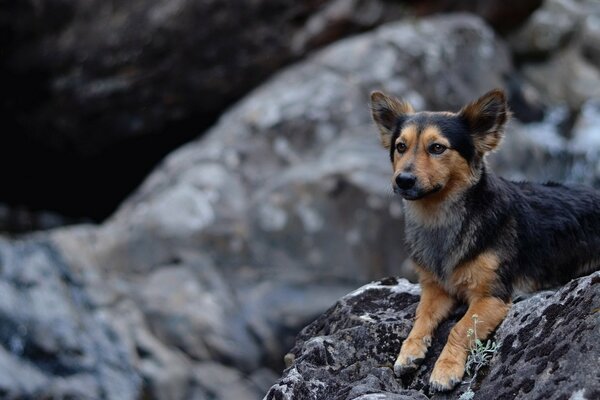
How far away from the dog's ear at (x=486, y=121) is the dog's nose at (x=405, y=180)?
59 cm

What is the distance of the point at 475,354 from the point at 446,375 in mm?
221

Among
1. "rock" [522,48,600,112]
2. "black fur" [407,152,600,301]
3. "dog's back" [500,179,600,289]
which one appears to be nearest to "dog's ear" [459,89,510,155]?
"black fur" [407,152,600,301]

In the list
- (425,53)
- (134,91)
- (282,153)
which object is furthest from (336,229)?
(134,91)

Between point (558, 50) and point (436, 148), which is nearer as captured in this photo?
point (436, 148)

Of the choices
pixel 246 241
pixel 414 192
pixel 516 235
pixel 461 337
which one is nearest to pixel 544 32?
pixel 246 241

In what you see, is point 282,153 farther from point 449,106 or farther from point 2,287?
point 2,287

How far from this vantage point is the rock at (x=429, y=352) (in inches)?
176

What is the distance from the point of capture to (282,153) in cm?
1369

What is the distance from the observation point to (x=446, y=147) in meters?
6.07

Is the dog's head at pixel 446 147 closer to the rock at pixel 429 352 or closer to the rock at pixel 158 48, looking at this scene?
the rock at pixel 429 352

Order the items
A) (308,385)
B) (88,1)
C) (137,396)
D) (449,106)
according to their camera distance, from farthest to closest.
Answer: (88,1)
(449,106)
(137,396)
(308,385)

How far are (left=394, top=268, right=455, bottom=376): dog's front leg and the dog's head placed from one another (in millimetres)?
601

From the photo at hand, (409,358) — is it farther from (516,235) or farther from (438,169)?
(438,169)

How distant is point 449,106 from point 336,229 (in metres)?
3.43
